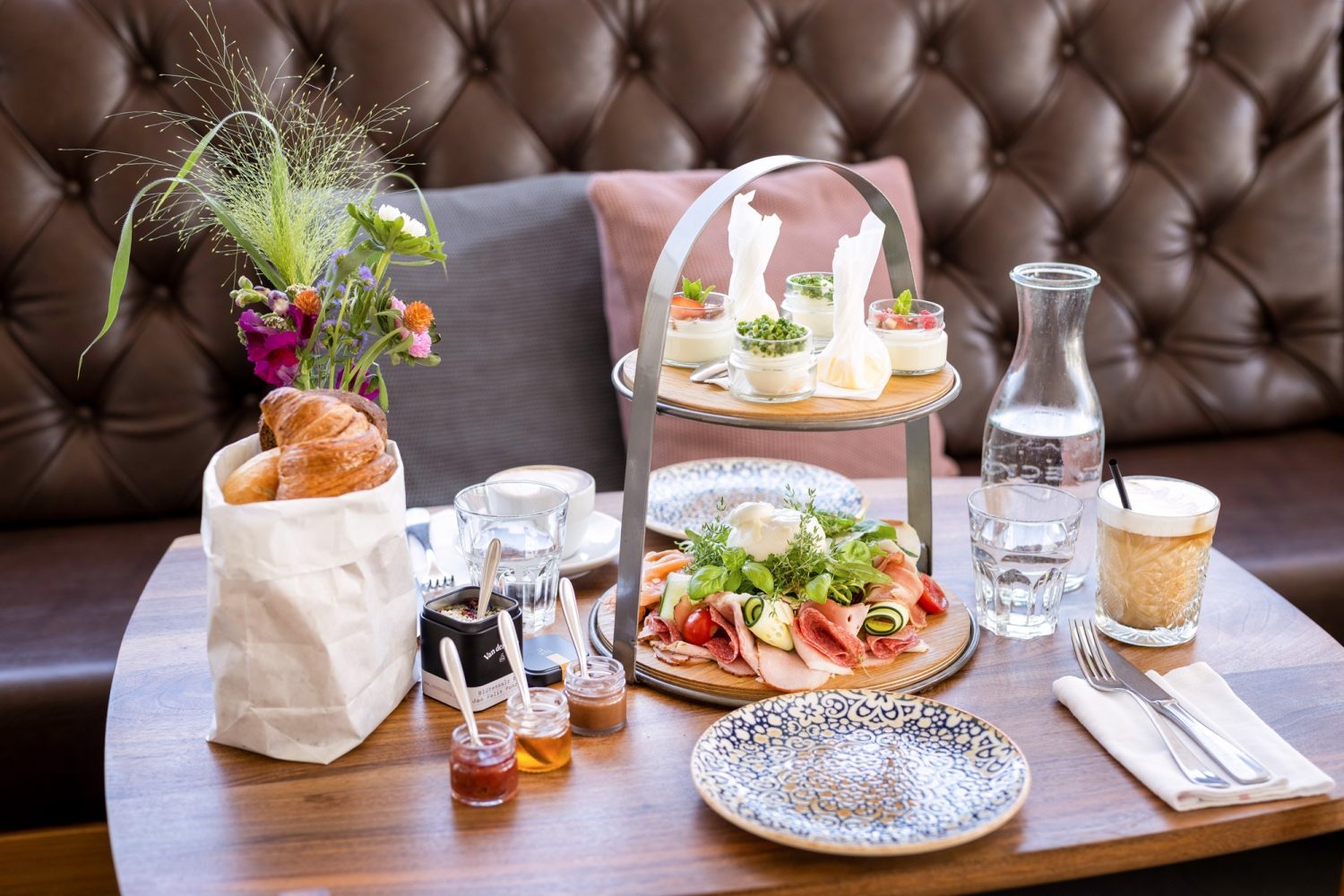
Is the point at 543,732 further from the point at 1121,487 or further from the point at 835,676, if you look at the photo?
the point at 1121,487

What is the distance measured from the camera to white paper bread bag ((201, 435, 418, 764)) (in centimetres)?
107

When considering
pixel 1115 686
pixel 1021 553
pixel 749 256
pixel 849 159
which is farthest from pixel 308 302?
pixel 849 159

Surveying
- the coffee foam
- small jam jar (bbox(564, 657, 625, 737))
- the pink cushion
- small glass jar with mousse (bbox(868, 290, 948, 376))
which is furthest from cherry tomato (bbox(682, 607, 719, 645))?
the pink cushion

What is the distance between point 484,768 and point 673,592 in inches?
13.2

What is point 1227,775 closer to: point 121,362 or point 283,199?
point 283,199

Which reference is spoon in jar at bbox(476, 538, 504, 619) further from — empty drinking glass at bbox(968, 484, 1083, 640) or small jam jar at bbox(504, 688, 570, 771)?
empty drinking glass at bbox(968, 484, 1083, 640)

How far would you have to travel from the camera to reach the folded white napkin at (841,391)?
1259 millimetres

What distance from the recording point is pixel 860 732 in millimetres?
1157

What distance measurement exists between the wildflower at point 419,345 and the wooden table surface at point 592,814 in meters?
0.38

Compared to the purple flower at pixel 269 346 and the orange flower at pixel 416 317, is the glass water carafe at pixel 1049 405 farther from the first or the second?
the purple flower at pixel 269 346

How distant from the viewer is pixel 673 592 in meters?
1.33

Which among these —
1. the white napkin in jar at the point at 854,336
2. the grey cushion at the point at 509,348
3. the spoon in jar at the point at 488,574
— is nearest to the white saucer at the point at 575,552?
the spoon in jar at the point at 488,574

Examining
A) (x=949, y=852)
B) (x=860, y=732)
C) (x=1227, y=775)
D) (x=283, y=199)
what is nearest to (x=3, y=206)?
(x=283, y=199)

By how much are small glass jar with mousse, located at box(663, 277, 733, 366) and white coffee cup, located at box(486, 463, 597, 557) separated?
0.26m
